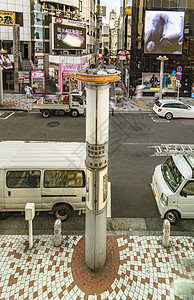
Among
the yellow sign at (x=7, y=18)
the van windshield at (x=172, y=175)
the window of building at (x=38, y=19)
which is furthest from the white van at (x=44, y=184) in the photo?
the window of building at (x=38, y=19)

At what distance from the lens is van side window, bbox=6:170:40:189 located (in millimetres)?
8289

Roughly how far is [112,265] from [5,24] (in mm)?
36969

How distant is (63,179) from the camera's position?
8.38m

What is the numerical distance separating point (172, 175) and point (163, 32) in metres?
24.7

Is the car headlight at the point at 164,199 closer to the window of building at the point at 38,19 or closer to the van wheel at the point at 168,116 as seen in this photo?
the van wheel at the point at 168,116

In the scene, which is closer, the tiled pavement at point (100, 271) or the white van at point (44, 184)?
the tiled pavement at point (100, 271)

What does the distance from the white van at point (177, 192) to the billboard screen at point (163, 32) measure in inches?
938

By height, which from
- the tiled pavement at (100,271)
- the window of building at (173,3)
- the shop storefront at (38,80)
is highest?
the window of building at (173,3)

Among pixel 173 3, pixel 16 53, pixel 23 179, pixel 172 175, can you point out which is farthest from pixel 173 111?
pixel 16 53

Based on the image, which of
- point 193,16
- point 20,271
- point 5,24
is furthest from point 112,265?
point 5,24

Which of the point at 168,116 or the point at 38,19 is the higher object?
the point at 38,19

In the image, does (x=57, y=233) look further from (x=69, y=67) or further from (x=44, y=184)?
(x=69, y=67)

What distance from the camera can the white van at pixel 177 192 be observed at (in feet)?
26.6

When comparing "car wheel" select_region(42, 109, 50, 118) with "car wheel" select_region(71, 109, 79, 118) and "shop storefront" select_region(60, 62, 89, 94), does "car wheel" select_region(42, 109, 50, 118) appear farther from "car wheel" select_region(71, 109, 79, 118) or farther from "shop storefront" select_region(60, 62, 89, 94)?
"shop storefront" select_region(60, 62, 89, 94)
